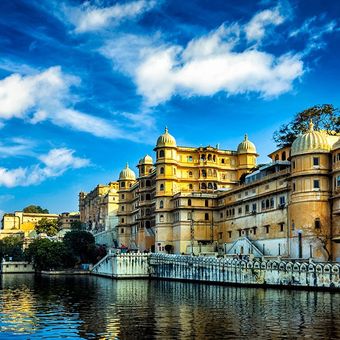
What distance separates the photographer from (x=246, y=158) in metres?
98.6

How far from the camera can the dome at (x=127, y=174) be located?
117394 millimetres

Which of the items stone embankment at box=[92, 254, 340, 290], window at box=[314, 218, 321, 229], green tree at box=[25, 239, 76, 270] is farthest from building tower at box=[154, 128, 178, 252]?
window at box=[314, 218, 321, 229]

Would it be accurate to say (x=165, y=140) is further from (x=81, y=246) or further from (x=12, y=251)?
(x=12, y=251)

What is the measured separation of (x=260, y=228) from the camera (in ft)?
243

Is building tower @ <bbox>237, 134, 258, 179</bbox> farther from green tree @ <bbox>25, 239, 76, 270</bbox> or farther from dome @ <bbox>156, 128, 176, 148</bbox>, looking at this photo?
green tree @ <bbox>25, 239, 76, 270</bbox>

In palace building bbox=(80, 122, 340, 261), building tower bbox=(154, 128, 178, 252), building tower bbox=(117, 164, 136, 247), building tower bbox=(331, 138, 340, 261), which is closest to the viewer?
building tower bbox=(331, 138, 340, 261)

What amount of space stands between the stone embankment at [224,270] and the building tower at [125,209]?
64.4ft

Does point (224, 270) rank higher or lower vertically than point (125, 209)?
lower

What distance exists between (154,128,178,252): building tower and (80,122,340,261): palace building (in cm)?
16

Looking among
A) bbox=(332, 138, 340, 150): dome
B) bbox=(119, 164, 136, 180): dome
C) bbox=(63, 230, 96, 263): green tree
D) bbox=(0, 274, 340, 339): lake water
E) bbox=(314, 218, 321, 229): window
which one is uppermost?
bbox=(119, 164, 136, 180): dome

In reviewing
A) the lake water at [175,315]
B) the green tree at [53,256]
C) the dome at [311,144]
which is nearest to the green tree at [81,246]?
the green tree at [53,256]

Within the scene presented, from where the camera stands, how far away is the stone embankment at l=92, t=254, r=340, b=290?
51.1 metres

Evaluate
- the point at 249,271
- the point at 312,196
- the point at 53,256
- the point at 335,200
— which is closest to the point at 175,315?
the point at 249,271

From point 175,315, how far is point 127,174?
264 ft
